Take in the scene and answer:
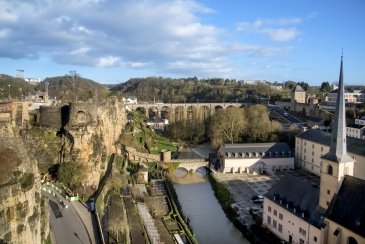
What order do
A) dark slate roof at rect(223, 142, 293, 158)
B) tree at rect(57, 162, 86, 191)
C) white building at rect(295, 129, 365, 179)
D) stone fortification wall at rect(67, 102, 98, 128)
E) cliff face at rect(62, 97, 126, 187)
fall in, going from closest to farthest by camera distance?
tree at rect(57, 162, 86, 191), cliff face at rect(62, 97, 126, 187), stone fortification wall at rect(67, 102, 98, 128), white building at rect(295, 129, 365, 179), dark slate roof at rect(223, 142, 293, 158)

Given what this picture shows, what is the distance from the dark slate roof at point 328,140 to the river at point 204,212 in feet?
49.6

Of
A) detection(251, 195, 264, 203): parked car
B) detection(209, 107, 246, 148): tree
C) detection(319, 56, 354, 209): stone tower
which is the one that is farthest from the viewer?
detection(209, 107, 246, 148): tree

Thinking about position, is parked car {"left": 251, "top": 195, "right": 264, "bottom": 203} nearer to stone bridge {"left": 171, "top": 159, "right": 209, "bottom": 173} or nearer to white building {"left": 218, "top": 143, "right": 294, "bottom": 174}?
white building {"left": 218, "top": 143, "right": 294, "bottom": 174}

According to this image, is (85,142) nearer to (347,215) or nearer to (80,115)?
(80,115)

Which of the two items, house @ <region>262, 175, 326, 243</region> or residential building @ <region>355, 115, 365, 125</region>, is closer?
house @ <region>262, 175, 326, 243</region>

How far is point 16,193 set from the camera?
15.5m

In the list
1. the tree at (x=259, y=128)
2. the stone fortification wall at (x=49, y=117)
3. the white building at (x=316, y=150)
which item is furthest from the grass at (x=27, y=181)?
the tree at (x=259, y=128)

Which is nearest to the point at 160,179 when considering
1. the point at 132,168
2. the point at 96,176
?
the point at 132,168

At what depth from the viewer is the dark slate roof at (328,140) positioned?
4009 cm

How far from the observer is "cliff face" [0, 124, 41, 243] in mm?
14773

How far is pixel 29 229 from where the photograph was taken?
16078mm

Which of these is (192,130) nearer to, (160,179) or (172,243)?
(160,179)

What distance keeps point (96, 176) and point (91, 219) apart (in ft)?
23.1

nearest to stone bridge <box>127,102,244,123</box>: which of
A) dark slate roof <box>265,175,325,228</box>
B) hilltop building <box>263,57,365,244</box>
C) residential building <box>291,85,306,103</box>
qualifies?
residential building <box>291,85,306,103</box>
